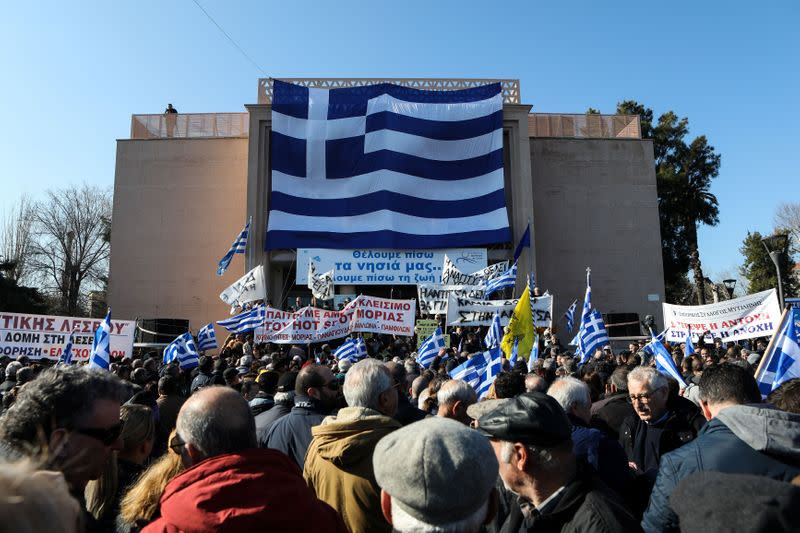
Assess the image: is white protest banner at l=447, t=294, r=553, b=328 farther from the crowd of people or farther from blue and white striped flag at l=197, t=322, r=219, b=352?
the crowd of people

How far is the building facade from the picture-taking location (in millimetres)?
24484

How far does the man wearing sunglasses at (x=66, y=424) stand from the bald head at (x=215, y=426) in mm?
298

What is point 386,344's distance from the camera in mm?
18609

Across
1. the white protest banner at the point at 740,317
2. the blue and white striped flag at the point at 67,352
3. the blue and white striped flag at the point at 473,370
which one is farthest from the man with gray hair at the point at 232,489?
the white protest banner at the point at 740,317

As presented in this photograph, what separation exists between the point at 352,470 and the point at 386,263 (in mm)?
19875

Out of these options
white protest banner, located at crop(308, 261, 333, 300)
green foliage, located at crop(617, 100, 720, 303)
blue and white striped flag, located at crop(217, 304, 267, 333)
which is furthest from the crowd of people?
green foliage, located at crop(617, 100, 720, 303)

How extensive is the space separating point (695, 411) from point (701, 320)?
7.52 m

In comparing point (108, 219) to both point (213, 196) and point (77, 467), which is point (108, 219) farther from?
point (77, 467)

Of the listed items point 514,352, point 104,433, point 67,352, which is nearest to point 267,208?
point 67,352

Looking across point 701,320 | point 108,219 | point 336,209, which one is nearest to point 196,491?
point 701,320

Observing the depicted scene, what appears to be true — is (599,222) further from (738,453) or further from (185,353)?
(738,453)

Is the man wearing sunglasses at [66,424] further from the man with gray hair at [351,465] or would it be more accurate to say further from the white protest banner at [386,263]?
the white protest banner at [386,263]

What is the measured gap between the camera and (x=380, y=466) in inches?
69.1

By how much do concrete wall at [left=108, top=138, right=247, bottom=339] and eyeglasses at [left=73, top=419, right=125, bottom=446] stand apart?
2272cm
